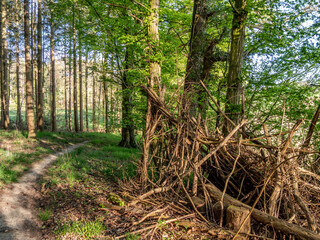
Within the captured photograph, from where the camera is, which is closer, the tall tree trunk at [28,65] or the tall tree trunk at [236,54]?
the tall tree trunk at [236,54]

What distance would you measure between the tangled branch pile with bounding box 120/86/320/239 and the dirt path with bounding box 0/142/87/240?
1978 mm

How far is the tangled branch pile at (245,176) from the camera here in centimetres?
342

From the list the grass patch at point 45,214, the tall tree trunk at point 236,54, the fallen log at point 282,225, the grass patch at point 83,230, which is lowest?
the grass patch at point 45,214

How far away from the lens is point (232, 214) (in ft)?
11.4

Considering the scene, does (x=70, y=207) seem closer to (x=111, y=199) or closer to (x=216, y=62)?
(x=111, y=199)

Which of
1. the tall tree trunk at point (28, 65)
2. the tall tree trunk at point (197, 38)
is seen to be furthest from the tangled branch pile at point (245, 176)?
the tall tree trunk at point (28, 65)

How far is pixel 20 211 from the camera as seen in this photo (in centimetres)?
416

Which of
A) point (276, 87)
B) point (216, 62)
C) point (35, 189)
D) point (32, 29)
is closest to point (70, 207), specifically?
point (35, 189)

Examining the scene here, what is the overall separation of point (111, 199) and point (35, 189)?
2.11 m

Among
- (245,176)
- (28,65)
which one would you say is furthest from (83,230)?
(28,65)

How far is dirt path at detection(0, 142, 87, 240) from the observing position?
3518mm

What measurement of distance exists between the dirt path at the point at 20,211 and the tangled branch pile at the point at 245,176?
1978 mm

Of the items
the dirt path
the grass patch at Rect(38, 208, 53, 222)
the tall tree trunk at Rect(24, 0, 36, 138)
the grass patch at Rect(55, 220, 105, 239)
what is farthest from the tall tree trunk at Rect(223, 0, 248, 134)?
the tall tree trunk at Rect(24, 0, 36, 138)

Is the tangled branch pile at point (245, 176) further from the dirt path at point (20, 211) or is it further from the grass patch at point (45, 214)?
the dirt path at point (20, 211)
